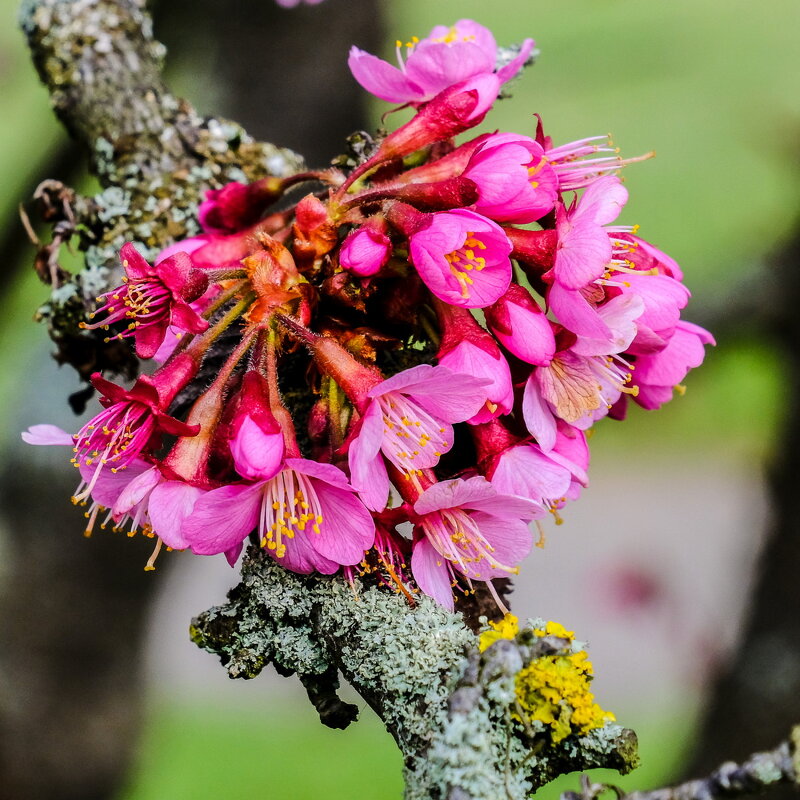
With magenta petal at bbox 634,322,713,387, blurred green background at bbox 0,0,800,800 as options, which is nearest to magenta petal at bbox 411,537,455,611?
magenta petal at bbox 634,322,713,387

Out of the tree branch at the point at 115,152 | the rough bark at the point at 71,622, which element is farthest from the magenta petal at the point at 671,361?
the rough bark at the point at 71,622

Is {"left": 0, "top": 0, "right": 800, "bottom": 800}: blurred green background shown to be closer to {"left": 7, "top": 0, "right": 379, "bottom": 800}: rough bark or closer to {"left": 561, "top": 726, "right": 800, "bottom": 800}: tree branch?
{"left": 7, "top": 0, "right": 379, "bottom": 800}: rough bark

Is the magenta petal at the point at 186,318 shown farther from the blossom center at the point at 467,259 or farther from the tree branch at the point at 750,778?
the tree branch at the point at 750,778

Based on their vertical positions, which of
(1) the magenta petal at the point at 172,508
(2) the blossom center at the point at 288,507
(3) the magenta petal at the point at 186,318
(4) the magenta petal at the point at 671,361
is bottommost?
(4) the magenta petal at the point at 671,361

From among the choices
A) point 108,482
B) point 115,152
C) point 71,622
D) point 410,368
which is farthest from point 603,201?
point 71,622

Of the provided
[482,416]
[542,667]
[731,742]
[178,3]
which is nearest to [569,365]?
[482,416]

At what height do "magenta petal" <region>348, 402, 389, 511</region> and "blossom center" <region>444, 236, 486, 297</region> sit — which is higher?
"blossom center" <region>444, 236, 486, 297</region>
